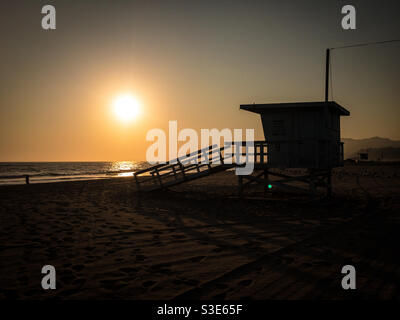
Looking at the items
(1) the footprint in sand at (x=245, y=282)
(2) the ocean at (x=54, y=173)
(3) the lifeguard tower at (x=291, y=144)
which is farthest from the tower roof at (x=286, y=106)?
(2) the ocean at (x=54, y=173)

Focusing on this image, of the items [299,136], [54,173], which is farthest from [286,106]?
[54,173]

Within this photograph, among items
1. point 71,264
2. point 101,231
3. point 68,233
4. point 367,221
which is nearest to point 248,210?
point 367,221

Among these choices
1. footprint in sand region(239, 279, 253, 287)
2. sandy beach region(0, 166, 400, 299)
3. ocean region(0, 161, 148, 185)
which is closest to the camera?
sandy beach region(0, 166, 400, 299)

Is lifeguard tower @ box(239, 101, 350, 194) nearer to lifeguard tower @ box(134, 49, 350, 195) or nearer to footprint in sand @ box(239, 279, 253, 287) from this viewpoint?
lifeguard tower @ box(134, 49, 350, 195)

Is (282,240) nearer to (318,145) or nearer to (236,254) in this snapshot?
(236,254)

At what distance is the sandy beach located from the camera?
4.71m

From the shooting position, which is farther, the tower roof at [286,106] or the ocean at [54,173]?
the ocean at [54,173]

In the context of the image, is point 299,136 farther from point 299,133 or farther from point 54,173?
point 54,173

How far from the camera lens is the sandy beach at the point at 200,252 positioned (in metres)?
4.71

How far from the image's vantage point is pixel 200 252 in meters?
6.64

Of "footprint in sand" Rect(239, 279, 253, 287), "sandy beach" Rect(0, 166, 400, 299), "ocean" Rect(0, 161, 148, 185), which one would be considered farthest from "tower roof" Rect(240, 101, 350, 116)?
"ocean" Rect(0, 161, 148, 185)

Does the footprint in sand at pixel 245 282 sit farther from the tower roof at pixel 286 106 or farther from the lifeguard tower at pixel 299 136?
the tower roof at pixel 286 106
